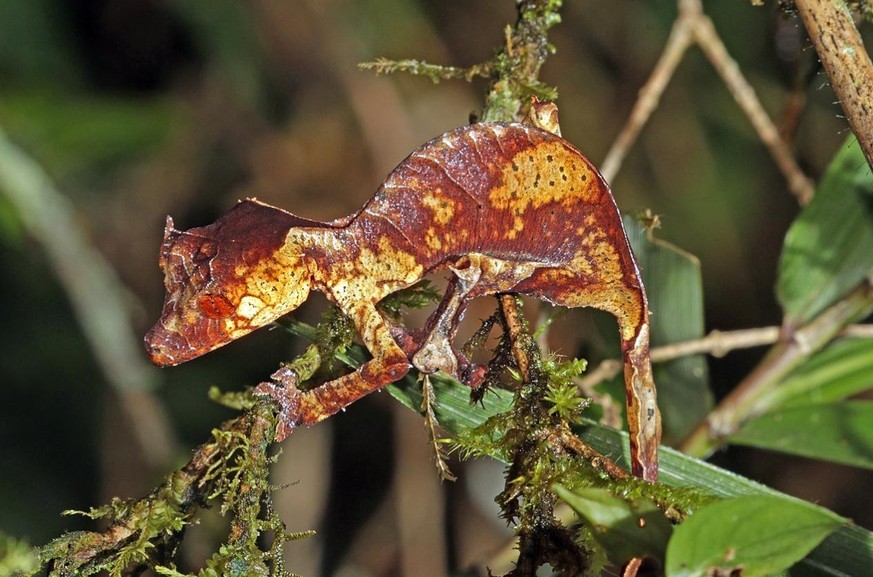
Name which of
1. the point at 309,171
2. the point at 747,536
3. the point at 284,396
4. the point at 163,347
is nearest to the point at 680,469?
the point at 747,536

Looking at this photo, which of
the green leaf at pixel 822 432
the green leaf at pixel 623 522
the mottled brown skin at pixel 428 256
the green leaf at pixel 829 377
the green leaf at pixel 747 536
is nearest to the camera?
the green leaf at pixel 747 536

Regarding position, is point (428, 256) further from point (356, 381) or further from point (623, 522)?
point (623, 522)

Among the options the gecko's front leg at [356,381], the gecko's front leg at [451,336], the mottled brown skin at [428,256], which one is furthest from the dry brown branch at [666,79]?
the gecko's front leg at [356,381]

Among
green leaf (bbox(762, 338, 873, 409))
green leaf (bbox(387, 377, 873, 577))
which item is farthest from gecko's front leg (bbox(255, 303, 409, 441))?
green leaf (bbox(762, 338, 873, 409))

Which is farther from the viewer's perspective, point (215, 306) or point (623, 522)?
point (215, 306)

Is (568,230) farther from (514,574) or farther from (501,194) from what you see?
(514,574)

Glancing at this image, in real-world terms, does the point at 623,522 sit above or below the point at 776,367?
below

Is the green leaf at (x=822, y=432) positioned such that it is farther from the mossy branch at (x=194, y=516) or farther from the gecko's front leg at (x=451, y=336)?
the mossy branch at (x=194, y=516)

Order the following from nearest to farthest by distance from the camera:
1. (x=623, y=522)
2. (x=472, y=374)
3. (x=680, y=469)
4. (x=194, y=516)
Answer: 1. (x=623, y=522)
2. (x=194, y=516)
3. (x=680, y=469)
4. (x=472, y=374)
